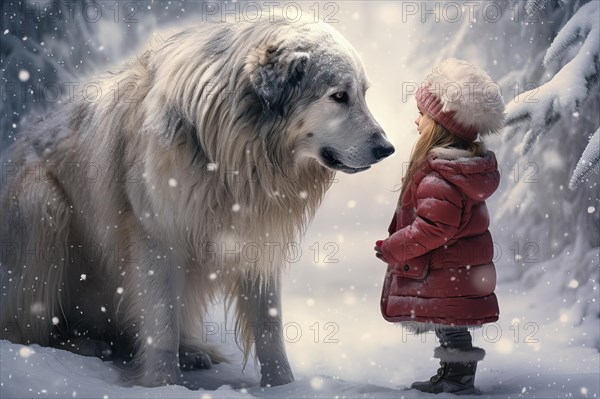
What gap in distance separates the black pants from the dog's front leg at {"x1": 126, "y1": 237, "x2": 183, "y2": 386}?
1.13m

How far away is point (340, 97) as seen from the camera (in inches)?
124

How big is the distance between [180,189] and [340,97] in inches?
29.8

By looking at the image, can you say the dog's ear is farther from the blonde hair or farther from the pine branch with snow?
the pine branch with snow

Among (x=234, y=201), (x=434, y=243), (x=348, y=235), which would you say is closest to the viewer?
(x=434, y=243)

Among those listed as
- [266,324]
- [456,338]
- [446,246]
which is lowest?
[266,324]

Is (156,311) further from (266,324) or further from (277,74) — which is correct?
(277,74)

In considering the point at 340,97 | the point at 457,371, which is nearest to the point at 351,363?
the point at 457,371

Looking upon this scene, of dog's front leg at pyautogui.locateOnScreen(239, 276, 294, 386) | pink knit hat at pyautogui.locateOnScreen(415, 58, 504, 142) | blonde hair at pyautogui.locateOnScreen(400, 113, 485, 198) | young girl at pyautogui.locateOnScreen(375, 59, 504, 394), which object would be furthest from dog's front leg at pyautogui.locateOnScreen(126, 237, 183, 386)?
pink knit hat at pyautogui.locateOnScreen(415, 58, 504, 142)

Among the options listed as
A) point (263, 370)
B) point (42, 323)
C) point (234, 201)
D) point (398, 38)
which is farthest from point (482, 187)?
point (398, 38)

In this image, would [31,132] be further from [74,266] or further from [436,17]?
[436,17]

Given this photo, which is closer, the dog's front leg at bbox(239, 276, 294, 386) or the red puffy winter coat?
the red puffy winter coat

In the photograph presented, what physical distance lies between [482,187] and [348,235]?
7.26ft

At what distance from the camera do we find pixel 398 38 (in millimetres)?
5391

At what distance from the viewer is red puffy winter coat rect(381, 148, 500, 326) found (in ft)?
9.74
